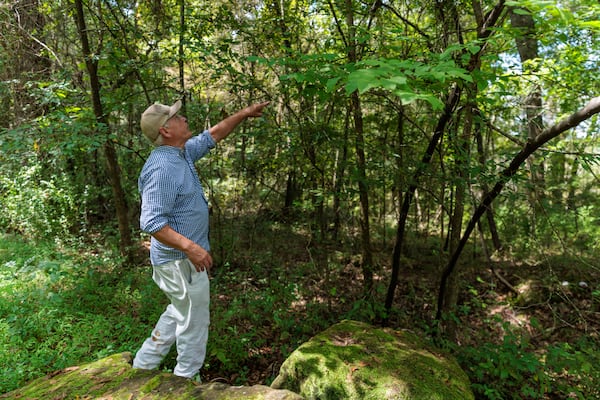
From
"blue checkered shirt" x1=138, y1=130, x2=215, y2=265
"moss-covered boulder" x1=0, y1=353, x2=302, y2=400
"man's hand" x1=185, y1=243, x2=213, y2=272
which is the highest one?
"blue checkered shirt" x1=138, y1=130, x2=215, y2=265

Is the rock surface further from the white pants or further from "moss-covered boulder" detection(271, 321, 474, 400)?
the white pants

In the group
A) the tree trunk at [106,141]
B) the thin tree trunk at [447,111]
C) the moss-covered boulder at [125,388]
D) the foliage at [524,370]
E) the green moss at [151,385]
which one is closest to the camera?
the moss-covered boulder at [125,388]

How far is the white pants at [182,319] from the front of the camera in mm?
2512

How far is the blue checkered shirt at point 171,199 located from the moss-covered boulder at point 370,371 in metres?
1.20

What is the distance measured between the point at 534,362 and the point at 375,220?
529 centimetres

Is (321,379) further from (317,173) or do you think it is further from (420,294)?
(420,294)

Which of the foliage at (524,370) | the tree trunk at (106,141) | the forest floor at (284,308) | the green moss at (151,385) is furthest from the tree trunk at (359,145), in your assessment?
the tree trunk at (106,141)

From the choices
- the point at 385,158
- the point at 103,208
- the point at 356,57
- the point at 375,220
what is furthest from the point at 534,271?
the point at 103,208

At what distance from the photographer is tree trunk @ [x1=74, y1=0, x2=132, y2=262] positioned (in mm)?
4430

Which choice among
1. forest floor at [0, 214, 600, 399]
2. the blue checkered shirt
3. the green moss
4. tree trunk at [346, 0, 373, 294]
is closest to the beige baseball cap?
the blue checkered shirt

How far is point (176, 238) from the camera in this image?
227 centimetres

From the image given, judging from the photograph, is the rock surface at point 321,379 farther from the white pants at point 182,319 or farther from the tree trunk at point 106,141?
the tree trunk at point 106,141

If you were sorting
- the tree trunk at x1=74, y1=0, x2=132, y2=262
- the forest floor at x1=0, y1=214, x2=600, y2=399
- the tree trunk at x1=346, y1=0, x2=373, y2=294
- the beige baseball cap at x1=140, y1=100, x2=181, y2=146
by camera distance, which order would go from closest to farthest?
the beige baseball cap at x1=140, y1=100, x2=181, y2=146, the forest floor at x1=0, y1=214, x2=600, y2=399, the tree trunk at x1=346, y1=0, x2=373, y2=294, the tree trunk at x1=74, y1=0, x2=132, y2=262

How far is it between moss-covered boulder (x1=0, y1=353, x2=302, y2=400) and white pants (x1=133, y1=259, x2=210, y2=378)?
0.84 feet
